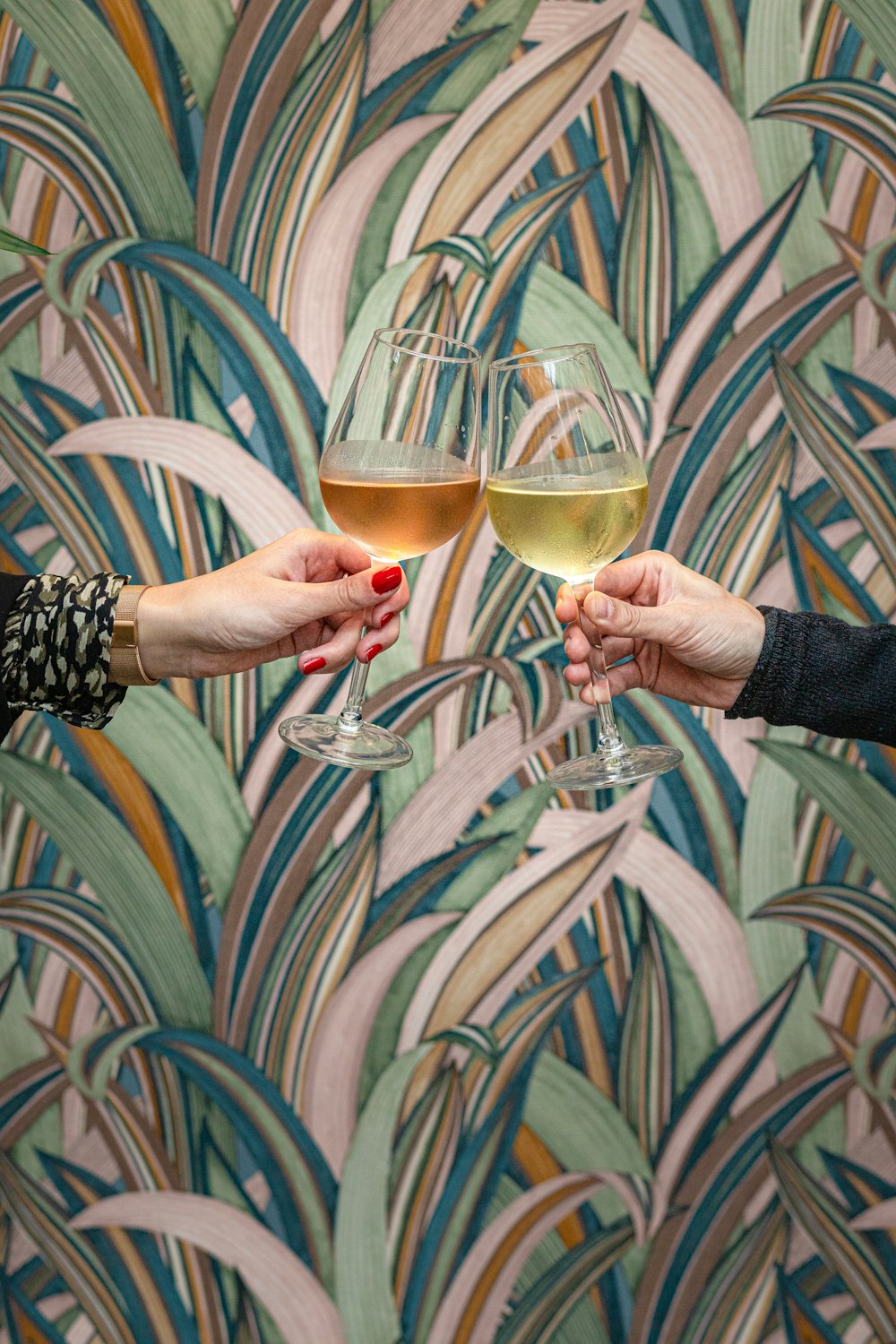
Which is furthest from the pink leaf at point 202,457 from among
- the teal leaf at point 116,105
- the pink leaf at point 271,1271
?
the pink leaf at point 271,1271

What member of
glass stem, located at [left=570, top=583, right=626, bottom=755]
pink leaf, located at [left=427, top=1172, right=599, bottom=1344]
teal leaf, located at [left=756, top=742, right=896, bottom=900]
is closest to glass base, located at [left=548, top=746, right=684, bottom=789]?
glass stem, located at [left=570, top=583, right=626, bottom=755]

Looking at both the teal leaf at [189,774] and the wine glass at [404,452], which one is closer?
the wine glass at [404,452]

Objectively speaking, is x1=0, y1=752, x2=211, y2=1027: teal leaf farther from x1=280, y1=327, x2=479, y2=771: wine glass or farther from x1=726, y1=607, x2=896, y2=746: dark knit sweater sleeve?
x1=726, y1=607, x2=896, y2=746: dark knit sweater sleeve

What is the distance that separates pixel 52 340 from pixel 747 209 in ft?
3.53

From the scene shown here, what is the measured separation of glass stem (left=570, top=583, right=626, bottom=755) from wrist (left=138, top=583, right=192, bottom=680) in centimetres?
44

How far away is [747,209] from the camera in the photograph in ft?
5.68

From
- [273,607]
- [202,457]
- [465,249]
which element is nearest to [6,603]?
[273,607]

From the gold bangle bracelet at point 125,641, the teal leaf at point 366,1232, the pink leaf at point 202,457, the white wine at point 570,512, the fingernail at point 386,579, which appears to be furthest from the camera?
the teal leaf at point 366,1232

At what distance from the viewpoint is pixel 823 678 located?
133 centimetres

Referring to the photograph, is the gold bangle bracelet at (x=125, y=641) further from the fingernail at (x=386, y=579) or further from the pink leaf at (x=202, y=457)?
the pink leaf at (x=202, y=457)

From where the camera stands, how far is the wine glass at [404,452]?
1.08 metres

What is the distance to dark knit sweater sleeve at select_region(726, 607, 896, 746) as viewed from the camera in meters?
1.32

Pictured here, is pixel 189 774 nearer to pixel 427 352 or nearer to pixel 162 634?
pixel 162 634

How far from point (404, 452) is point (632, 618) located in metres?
0.30
